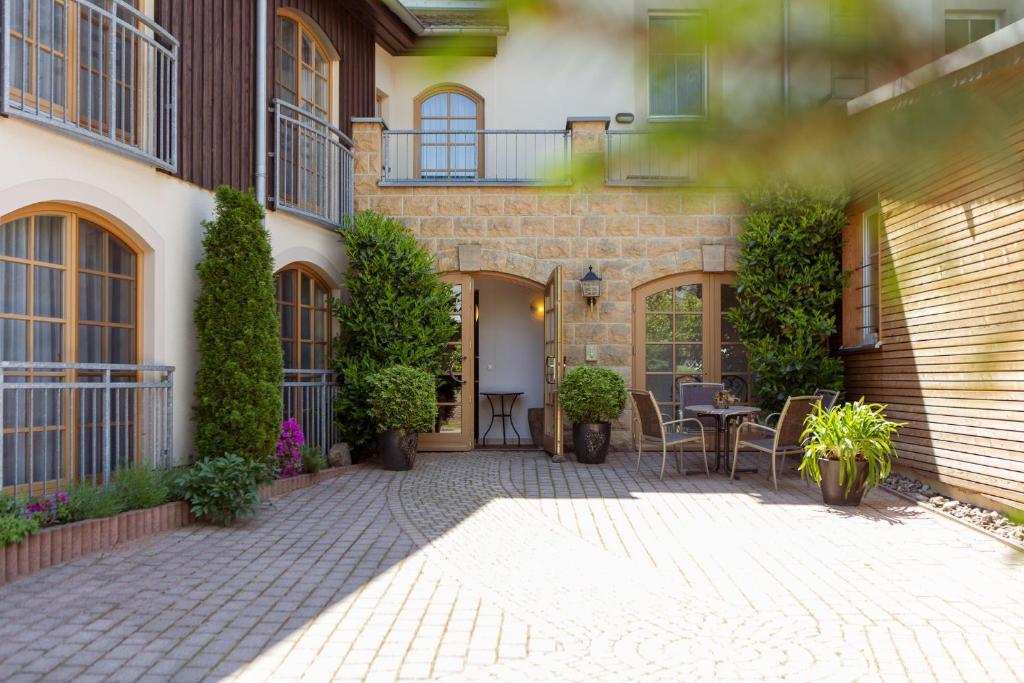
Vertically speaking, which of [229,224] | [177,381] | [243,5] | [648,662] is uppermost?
[243,5]

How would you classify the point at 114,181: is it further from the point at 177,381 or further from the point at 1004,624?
the point at 1004,624

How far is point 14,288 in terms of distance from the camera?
235 inches

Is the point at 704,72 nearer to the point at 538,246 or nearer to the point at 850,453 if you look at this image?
the point at 850,453

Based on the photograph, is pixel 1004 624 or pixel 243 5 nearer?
pixel 1004 624

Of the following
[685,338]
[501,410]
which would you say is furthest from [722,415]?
[501,410]

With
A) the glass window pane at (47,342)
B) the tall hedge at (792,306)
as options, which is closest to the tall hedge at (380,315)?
the tall hedge at (792,306)

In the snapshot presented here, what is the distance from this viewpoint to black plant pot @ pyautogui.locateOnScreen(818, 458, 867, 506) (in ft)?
23.7

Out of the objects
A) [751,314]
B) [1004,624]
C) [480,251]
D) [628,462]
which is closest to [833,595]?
[1004,624]

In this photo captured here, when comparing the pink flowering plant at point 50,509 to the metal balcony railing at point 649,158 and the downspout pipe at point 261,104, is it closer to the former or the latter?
the downspout pipe at point 261,104

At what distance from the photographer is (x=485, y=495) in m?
7.84

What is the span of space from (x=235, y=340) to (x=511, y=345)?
20.4 feet

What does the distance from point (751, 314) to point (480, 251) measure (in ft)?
11.3

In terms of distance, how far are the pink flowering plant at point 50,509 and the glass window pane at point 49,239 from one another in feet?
5.95

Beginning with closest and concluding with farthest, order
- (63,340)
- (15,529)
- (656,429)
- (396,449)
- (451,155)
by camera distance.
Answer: (15,529) < (63,340) < (656,429) < (396,449) < (451,155)
